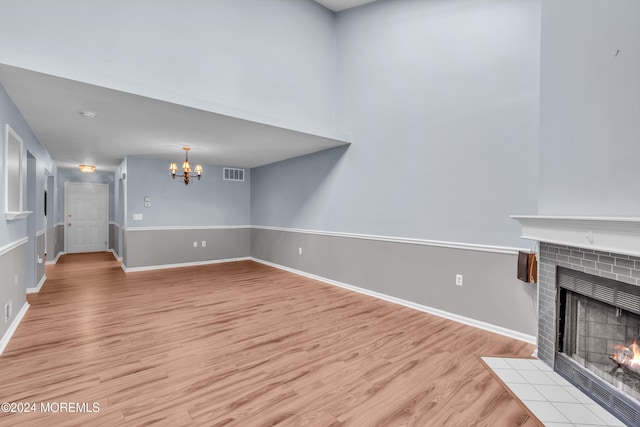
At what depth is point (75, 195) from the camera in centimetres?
882

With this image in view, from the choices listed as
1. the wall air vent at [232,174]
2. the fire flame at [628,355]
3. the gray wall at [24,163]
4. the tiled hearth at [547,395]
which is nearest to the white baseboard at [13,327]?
the gray wall at [24,163]

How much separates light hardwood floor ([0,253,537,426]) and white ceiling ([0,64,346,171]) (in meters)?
2.35

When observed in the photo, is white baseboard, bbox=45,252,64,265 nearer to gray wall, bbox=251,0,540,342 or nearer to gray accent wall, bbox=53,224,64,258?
gray accent wall, bbox=53,224,64,258

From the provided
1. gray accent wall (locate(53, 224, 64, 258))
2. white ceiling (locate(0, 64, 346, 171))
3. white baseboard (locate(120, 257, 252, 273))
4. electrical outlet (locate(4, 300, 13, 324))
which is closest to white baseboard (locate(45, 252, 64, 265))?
gray accent wall (locate(53, 224, 64, 258))

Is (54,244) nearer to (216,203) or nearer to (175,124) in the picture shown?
(216,203)

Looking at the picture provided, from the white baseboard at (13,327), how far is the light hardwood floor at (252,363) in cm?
6

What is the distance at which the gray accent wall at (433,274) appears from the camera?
3.11 meters

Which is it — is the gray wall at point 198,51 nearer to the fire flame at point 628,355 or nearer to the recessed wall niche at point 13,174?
the recessed wall niche at point 13,174

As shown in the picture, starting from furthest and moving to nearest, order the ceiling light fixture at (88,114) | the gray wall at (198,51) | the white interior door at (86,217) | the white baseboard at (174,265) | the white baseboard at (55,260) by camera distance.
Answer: the white interior door at (86,217), the white baseboard at (55,260), the white baseboard at (174,265), the ceiling light fixture at (88,114), the gray wall at (198,51)

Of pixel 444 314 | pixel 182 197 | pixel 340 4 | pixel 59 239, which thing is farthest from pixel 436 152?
Answer: pixel 59 239

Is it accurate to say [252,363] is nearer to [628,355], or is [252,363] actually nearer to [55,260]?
[628,355]

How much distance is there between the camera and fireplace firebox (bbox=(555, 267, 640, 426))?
1.87m

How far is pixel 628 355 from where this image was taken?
195 centimetres

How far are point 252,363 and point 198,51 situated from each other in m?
3.41
